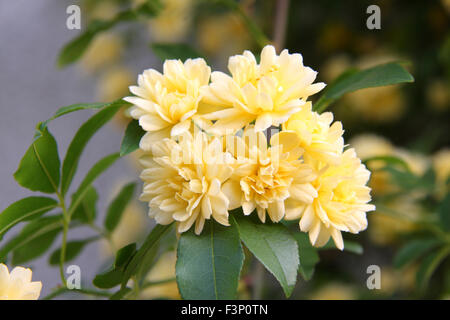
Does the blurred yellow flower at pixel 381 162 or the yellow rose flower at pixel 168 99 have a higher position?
the blurred yellow flower at pixel 381 162

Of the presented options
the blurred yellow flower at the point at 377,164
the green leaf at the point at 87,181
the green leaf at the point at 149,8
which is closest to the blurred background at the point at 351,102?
the blurred yellow flower at the point at 377,164

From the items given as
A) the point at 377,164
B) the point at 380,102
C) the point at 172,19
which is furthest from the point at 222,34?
the point at 377,164

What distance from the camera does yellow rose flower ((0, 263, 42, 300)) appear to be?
1.33 feet

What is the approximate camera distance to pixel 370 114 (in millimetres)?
1154

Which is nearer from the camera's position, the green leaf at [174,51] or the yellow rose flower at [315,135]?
the yellow rose flower at [315,135]

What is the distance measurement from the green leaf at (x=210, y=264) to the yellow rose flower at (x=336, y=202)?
6 centimetres

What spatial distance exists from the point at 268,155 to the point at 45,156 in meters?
0.24

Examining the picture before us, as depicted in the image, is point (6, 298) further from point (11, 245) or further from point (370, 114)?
point (370, 114)

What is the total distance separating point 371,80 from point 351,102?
0.68 metres

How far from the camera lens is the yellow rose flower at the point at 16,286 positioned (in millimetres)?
406

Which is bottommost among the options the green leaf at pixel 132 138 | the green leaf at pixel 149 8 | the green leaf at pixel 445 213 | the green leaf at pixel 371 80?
the green leaf at pixel 445 213

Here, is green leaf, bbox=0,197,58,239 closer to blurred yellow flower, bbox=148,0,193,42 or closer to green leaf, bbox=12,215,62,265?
green leaf, bbox=12,215,62,265

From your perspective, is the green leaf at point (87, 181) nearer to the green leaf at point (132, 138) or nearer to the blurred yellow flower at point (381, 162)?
the green leaf at point (132, 138)

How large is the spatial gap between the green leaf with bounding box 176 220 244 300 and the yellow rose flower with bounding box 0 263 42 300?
14cm
